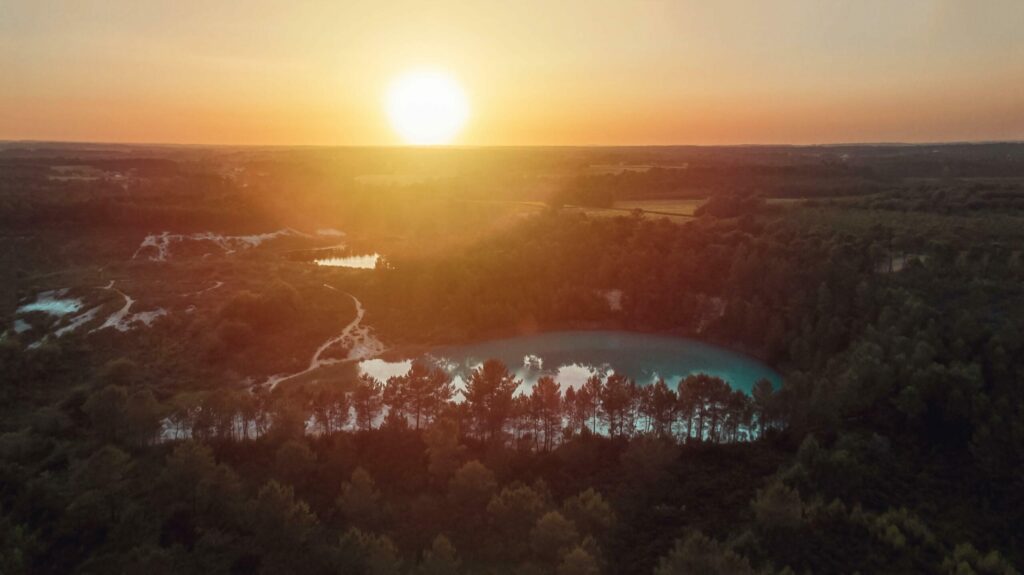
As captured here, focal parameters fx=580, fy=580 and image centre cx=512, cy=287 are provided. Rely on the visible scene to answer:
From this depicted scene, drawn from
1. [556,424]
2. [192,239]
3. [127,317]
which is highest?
[192,239]

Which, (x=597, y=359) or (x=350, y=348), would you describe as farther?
(x=350, y=348)

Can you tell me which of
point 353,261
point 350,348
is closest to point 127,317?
point 350,348

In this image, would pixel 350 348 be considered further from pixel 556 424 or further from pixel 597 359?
pixel 556 424

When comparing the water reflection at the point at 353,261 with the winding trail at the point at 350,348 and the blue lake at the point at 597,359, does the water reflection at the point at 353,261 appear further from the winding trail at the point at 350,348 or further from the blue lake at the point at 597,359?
the blue lake at the point at 597,359

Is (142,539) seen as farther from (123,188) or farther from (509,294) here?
(123,188)

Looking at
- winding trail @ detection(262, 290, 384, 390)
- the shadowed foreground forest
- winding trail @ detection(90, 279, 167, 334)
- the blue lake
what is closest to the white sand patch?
the shadowed foreground forest

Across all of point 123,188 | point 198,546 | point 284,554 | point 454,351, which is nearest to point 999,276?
point 454,351
